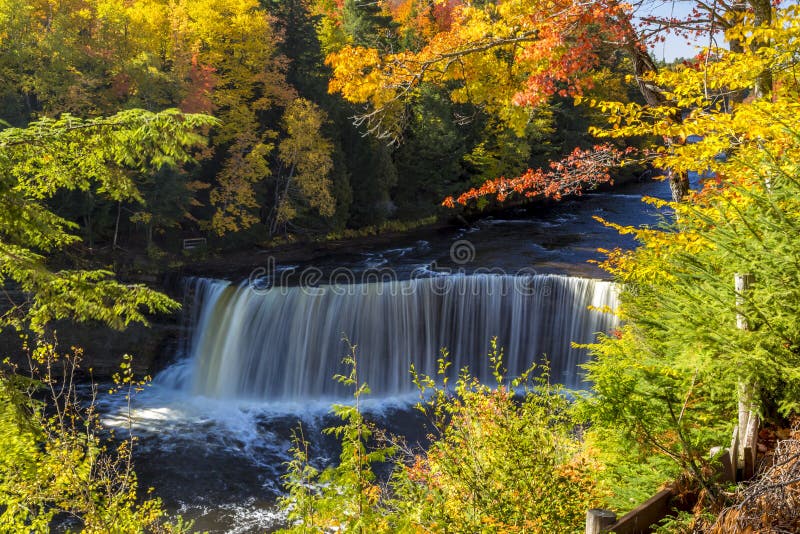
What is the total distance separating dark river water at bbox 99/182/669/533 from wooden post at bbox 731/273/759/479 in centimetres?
371

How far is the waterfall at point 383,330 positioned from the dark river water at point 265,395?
64 mm

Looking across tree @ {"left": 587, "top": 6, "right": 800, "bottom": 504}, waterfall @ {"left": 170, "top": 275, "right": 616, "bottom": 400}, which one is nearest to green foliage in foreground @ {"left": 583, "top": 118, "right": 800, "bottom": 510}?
tree @ {"left": 587, "top": 6, "right": 800, "bottom": 504}

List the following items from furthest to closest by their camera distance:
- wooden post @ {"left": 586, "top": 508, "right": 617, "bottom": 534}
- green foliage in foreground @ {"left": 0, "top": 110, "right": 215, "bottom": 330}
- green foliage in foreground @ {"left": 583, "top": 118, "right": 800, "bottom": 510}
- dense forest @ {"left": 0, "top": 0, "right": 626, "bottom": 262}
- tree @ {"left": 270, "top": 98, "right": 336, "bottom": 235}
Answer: tree @ {"left": 270, "top": 98, "right": 336, "bottom": 235}, dense forest @ {"left": 0, "top": 0, "right": 626, "bottom": 262}, green foliage in foreground @ {"left": 0, "top": 110, "right": 215, "bottom": 330}, green foliage in foreground @ {"left": 583, "top": 118, "right": 800, "bottom": 510}, wooden post @ {"left": 586, "top": 508, "right": 617, "bottom": 534}

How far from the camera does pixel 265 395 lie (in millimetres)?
15961

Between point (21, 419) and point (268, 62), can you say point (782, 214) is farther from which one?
point (268, 62)

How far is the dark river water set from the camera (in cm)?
1178

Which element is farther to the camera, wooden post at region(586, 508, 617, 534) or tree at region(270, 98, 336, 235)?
tree at region(270, 98, 336, 235)

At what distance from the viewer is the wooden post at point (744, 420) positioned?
409 centimetres

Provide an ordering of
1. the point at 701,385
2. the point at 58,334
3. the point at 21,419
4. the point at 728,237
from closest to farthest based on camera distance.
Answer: the point at 728,237, the point at 701,385, the point at 21,419, the point at 58,334

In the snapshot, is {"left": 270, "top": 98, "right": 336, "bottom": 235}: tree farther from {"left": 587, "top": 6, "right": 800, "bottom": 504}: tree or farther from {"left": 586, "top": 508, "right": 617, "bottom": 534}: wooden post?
{"left": 586, "top": 508, "right": 617, "bottom": 534}: wooden post

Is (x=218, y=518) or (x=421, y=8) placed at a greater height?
(x=421, y=8)

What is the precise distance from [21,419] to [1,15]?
56.1 ft

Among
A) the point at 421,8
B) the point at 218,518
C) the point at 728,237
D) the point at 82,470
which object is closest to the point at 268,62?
the point at 421,8

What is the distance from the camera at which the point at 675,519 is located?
→ 370cm
